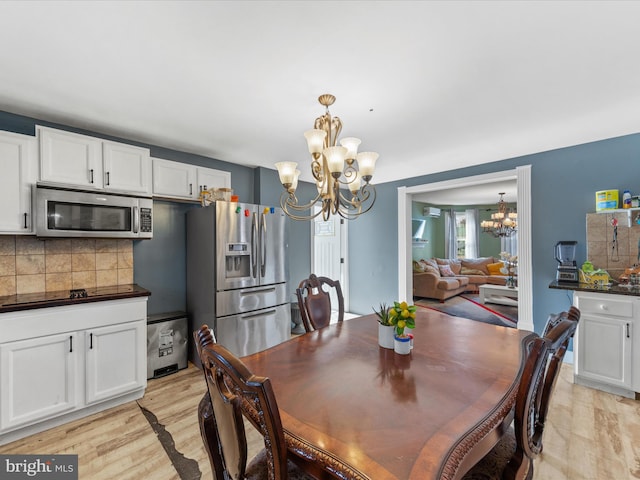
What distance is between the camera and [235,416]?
2.82 ft

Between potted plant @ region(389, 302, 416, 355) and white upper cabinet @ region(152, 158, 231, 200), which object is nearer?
potted plant @ region(389, 302, 416, 355)

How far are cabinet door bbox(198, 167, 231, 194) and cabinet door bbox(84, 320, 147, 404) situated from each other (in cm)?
153

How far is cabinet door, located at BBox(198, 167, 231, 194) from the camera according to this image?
319 cm

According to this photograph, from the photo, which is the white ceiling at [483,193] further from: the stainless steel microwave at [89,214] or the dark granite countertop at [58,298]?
the dark granite countertop at [58,298]

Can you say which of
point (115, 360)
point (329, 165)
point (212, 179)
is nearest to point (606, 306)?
point (329, 165)

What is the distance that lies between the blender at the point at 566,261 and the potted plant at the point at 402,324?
2.31 metres

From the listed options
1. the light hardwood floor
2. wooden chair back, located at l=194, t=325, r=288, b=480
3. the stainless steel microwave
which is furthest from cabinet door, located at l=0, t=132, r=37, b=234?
wooden chair back, located at l=194, t=325, r=288, b=480

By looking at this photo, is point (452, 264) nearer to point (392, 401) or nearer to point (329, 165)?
point (329, 165)

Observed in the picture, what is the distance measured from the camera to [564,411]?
223 cm

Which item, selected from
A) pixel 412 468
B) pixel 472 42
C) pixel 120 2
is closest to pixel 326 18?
pixel 472 42

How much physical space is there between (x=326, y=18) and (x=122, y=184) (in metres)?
2.21

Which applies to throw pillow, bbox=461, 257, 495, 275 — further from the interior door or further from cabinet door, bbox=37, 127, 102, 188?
cabinet door, bbox=37, 127, 102, 188

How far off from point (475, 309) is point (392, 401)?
5.33 m

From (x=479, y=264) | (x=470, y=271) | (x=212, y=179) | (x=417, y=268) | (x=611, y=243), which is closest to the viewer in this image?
(x=611, y=243)
